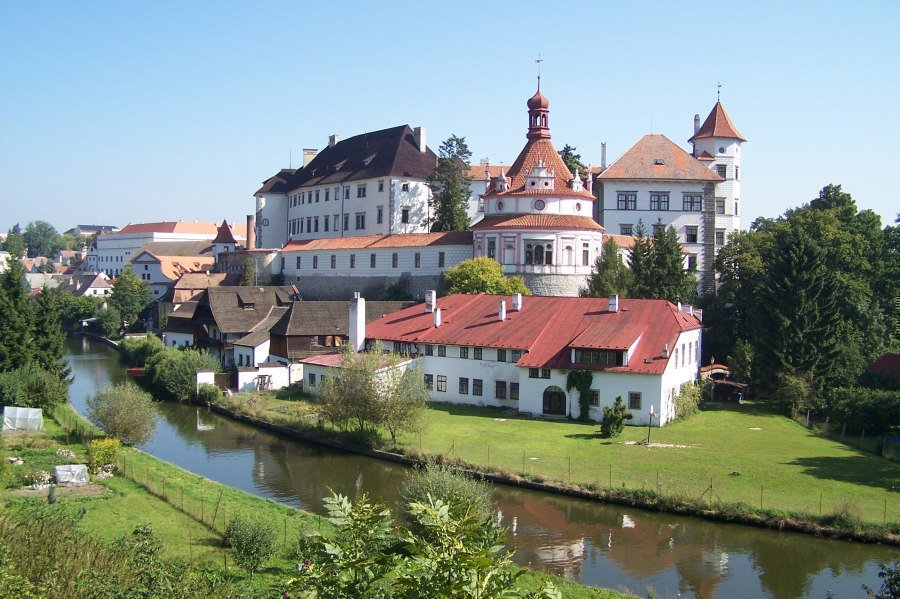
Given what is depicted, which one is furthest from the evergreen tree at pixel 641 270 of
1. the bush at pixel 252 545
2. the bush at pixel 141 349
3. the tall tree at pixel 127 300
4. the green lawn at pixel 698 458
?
the tall tree at pixel 127 300

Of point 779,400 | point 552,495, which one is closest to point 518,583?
point 552,495

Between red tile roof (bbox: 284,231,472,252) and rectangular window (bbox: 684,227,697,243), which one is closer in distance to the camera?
red tile roof (bbox: 284,231,472,252)

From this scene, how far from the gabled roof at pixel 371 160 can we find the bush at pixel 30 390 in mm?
35048

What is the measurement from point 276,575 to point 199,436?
717 inches

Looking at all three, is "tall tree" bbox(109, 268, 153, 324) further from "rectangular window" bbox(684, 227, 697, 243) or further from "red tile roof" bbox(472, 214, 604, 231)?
"rectangular window" bbox(684, 227, 697, 243)

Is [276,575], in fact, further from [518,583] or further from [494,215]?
[494,215]

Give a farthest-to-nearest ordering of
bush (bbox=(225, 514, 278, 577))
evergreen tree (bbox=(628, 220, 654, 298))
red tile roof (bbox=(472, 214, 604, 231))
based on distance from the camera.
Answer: red tile roof (bbox=(472, 214, 604, 231)), evergreen tree (bbox=(628, 220, 654, 298)), bush (bbox=(225, 514, 278, 577))

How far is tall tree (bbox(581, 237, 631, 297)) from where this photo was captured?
45.5 m

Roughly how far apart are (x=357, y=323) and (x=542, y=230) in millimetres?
14128

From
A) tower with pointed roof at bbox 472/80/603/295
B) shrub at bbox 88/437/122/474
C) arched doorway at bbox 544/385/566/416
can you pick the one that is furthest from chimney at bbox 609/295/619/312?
shrub at bbox 88/437/122/474

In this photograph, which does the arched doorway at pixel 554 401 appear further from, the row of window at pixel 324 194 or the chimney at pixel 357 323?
the row of window at pixel 324 194

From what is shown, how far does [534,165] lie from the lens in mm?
52000

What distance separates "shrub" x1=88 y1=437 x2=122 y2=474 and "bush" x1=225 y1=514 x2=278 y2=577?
8.74 metres

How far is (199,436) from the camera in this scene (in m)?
34.0
